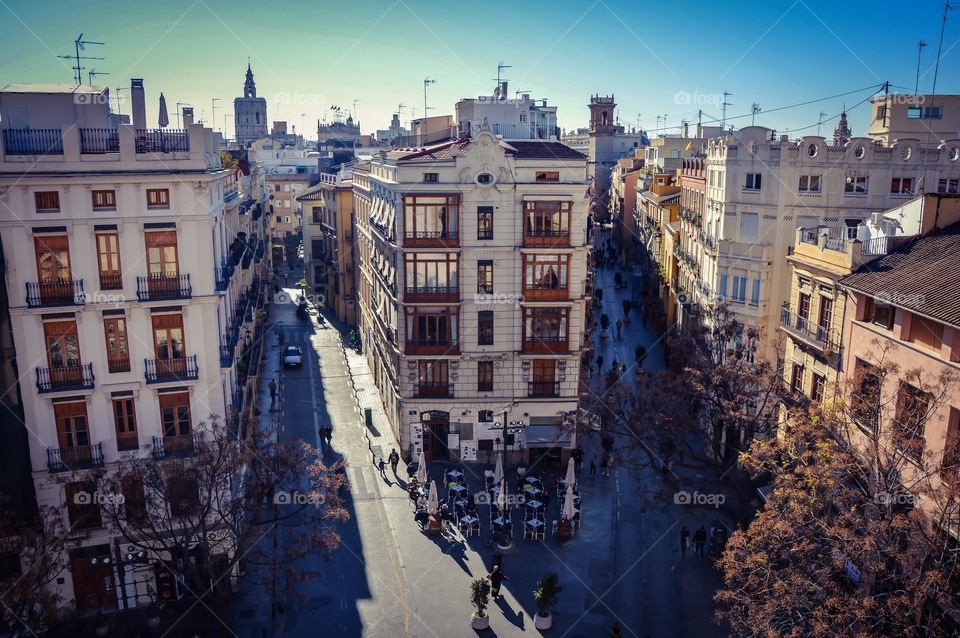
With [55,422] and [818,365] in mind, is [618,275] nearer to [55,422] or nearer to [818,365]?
[818,365]

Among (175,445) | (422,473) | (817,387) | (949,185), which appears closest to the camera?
(175,445)

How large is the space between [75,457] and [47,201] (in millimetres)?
10274

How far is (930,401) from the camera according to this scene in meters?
23.8

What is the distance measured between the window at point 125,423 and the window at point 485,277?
2049 cm

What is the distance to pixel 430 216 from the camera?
44.8 m

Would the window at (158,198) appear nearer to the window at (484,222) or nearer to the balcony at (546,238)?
the window at (484,222)

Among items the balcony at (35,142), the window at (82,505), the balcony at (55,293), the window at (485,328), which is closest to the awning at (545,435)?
the window at (485,328)

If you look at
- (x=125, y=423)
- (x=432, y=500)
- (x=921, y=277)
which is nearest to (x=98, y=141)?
(x=125, y=423)

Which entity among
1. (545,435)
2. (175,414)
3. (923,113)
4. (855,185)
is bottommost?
(545,435)

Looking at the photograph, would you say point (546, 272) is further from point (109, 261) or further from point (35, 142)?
point (35, 142)

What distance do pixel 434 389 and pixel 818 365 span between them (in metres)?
21.7

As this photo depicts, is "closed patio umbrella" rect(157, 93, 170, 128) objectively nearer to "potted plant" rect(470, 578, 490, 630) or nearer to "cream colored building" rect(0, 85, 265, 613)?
"cream colored building" rect(0, 85, 265, 613)

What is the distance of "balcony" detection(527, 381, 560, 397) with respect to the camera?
4700 centimetres

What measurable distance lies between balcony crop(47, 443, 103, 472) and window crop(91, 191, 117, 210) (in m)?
9.64
